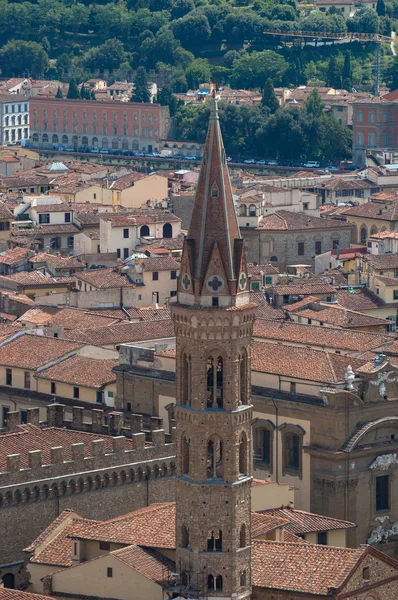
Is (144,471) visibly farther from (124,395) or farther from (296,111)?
(296,111)

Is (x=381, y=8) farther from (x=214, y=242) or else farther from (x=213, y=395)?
(x=214, y=242)

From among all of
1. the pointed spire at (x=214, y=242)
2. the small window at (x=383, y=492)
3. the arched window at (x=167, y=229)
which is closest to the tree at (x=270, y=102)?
the arched window at (x=167, y=229)

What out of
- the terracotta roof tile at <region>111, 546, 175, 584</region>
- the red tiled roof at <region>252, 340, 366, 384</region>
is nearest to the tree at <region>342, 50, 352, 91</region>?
the red tiled roof at <region>252, 340, 366, 384</region>

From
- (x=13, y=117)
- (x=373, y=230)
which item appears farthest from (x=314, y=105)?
(x=373, y=230)

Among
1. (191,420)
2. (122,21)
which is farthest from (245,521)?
(122,21)

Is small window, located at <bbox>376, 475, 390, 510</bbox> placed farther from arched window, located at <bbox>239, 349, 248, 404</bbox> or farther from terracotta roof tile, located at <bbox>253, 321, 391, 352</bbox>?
arched window, located at <bbox>239, 349, 248, 404</bbox>

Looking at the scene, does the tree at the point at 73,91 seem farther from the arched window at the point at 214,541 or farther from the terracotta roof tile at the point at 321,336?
the arched window at the point at 214,541
